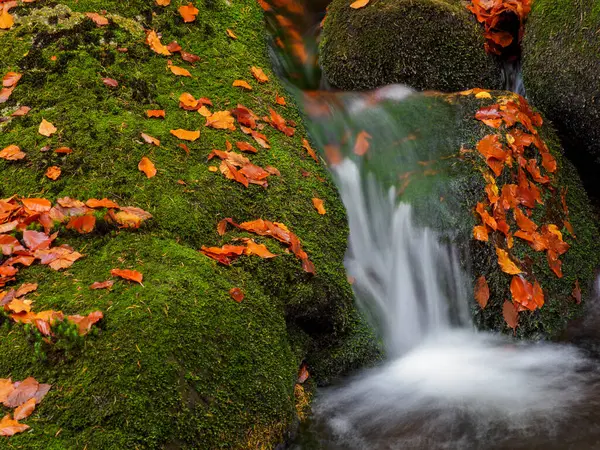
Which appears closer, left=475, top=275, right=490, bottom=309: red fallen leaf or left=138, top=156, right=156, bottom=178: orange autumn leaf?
left=138, top=156, right=156, bottom=178: orange autumn leaf

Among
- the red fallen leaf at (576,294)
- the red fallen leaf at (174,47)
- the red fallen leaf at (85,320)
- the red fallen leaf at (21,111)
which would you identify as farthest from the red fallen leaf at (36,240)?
the red fallen leaf at (576,294)

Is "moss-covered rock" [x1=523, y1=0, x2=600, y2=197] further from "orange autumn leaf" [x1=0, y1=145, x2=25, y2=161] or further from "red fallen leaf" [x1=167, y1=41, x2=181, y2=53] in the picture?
"orange autumn leaf" [x1=0, y1=145, x2=25, y2=161]

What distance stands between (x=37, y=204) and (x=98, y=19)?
6.20ft

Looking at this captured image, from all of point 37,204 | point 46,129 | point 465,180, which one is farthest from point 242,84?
point 37,204

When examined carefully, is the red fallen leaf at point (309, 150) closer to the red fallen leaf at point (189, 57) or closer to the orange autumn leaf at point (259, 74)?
the orange autumn leaf at point (259, 74)

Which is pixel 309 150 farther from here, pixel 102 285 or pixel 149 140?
pixel 102 285

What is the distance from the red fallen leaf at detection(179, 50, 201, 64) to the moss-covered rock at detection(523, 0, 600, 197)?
2.86 m

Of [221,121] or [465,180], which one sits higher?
[221,121]

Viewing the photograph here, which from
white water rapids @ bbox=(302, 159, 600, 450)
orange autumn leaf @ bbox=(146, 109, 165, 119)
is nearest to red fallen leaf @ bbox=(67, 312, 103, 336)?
white water rapids @ bbox=(302, 159, 600, 450)

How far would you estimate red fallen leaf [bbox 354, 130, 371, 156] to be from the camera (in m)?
5.21

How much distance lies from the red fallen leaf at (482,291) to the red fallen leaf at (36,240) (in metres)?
2.85

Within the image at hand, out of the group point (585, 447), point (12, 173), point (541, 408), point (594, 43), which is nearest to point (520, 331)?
point (541, 408)

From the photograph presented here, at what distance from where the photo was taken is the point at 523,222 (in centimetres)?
461

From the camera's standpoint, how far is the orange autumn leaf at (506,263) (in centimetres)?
436
